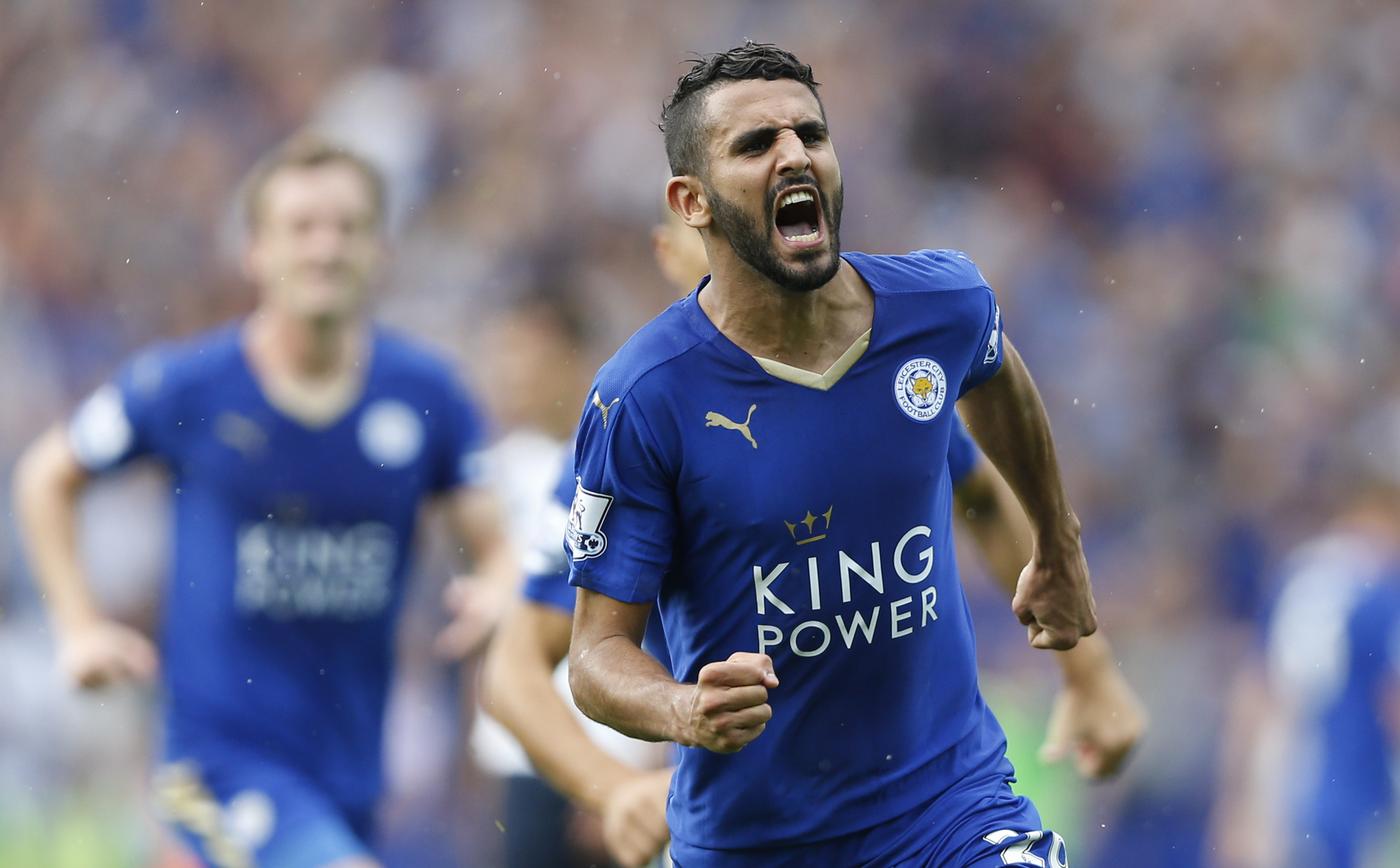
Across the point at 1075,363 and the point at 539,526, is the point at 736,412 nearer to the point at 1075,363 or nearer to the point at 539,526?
the point at 539,526

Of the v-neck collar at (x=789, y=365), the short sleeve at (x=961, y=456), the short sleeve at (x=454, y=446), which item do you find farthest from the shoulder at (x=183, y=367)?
the v-neck collar at (x=789, y=365)

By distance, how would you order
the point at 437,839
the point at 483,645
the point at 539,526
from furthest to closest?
the point at 437,839 < the point at 483,645 < the point at 539,526

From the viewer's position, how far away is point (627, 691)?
3.61 metres

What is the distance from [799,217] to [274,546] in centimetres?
331

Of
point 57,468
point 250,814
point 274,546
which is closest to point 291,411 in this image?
point 274,546

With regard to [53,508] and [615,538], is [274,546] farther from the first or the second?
[615,538]

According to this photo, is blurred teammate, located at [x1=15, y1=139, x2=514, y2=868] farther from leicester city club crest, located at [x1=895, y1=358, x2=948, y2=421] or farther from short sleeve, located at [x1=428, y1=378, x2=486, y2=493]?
leicester city club crest, located at [x1=895, y1=358, x2=948, y2=421]

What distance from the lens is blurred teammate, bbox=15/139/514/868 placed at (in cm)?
664

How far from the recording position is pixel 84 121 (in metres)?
12.4

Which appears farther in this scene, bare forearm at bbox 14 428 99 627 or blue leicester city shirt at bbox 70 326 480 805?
bare forearm at bbox 14 428 99 627

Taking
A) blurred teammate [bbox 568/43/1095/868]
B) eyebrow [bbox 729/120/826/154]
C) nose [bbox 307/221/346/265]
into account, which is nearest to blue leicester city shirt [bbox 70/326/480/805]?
nose [bbox 307/221/346/265]

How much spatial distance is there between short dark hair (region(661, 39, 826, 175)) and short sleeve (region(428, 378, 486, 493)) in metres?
3.17

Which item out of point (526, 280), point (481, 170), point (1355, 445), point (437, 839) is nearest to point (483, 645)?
point (437, 839)

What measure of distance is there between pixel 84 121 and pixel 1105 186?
617 cm
